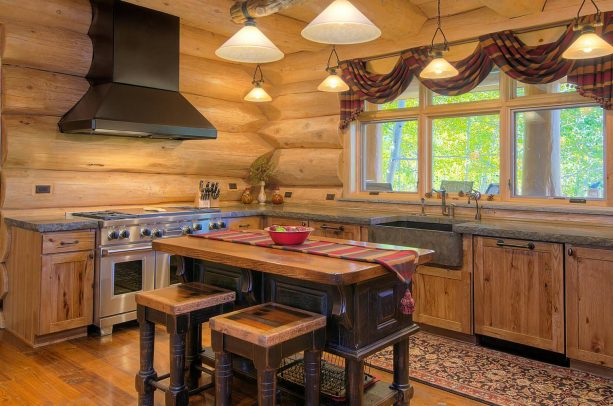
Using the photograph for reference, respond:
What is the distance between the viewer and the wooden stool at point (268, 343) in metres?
2.04

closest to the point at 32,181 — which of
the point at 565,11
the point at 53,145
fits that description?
the point at 53,145

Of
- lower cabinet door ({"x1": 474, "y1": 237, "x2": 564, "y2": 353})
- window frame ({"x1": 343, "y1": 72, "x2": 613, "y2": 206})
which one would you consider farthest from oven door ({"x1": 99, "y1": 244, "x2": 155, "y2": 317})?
lower cabinet door ({"x1": 474, "y1": 237, "x2": 564, "y2": 353})

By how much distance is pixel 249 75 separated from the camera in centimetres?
573

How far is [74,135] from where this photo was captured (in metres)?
4.35

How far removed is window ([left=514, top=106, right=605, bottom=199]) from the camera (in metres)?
3.82

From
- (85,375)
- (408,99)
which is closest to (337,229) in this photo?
(408,99)

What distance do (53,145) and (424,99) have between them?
3.38 meters

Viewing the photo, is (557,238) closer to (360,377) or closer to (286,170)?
(360,377)

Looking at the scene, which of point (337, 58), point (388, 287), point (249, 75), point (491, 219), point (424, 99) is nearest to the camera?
point (388, 287)

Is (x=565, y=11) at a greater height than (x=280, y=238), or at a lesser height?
greater

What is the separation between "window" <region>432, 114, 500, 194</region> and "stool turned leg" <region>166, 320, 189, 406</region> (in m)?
2.93

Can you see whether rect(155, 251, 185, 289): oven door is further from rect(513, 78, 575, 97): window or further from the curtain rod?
rect(513, 78, 575, 97): window

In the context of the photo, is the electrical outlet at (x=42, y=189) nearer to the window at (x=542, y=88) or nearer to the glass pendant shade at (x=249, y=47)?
the glass pendant shade at (x=249, y=47)

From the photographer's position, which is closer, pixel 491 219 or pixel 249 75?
pixel 491 219
